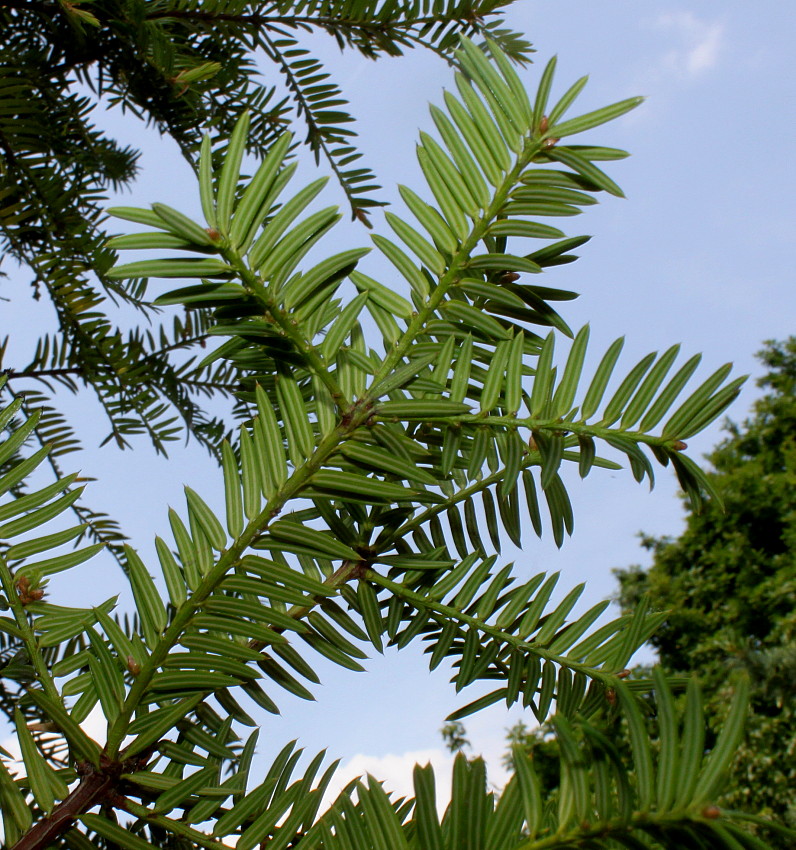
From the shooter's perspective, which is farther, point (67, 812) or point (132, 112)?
point (132, 112)

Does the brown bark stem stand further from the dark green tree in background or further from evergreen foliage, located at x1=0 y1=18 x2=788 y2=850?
the dark green tree in background

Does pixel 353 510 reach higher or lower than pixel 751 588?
lower

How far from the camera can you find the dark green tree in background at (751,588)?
4902 millimetres

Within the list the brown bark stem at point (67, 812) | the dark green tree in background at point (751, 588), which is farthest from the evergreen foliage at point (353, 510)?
the dark green tree in background at point (751, 588)

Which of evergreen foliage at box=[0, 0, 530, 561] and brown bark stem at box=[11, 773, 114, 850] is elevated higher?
evergreen foliage at box=[0, 0, 530, 561]

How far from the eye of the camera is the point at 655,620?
32cm

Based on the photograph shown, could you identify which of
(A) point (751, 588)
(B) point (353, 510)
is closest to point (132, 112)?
(B) point (353, 510)

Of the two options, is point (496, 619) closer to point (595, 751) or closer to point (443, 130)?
point (595, 751)

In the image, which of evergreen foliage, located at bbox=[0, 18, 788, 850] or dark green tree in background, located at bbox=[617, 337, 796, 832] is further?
dark green tree in background, located at bbox=[617, 337, 796, 832]

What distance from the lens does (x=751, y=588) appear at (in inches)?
233

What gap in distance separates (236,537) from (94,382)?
0.47 metres

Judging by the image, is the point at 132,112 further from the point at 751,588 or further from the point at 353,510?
the point at 751,588

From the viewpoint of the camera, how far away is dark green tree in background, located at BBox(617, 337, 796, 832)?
16.1 feet

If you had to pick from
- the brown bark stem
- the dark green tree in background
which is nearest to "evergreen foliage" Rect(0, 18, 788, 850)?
the brown bark stem
